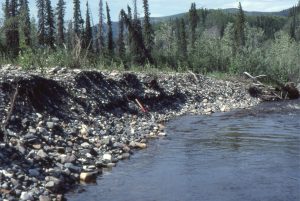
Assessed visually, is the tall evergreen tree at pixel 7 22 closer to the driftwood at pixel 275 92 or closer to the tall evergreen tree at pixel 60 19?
the tall evergreen tree at pixel 60 19

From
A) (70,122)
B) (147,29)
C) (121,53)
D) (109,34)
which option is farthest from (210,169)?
(109,34)

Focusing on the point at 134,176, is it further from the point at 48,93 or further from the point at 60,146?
the point at 48,93

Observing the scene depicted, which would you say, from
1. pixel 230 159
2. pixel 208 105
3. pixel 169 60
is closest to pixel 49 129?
pixel 230 159

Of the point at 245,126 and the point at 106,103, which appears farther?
the point at 245,126

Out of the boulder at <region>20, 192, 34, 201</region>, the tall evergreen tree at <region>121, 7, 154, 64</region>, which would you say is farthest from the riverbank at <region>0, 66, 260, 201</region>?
the tall evergreen tree at <region>121, 7, 154, 64</region>

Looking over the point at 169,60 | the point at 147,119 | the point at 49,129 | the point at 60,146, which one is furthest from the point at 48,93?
the point at 169,60

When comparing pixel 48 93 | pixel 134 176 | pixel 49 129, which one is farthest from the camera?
pixel 48 93

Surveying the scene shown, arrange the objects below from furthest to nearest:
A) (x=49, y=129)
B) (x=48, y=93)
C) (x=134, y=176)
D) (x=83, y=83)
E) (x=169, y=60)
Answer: (x=169, y=60)
(x=83, y=83)
(x=48, y=93)
(x=49, y=129)
(x=134, y=176)

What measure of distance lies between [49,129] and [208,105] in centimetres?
1624

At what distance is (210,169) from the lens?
11641 millimetres

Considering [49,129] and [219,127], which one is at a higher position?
[49,129]

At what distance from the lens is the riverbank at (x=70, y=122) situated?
9.63 m

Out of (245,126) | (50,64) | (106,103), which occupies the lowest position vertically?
(245,126)

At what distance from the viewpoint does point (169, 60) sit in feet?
184
